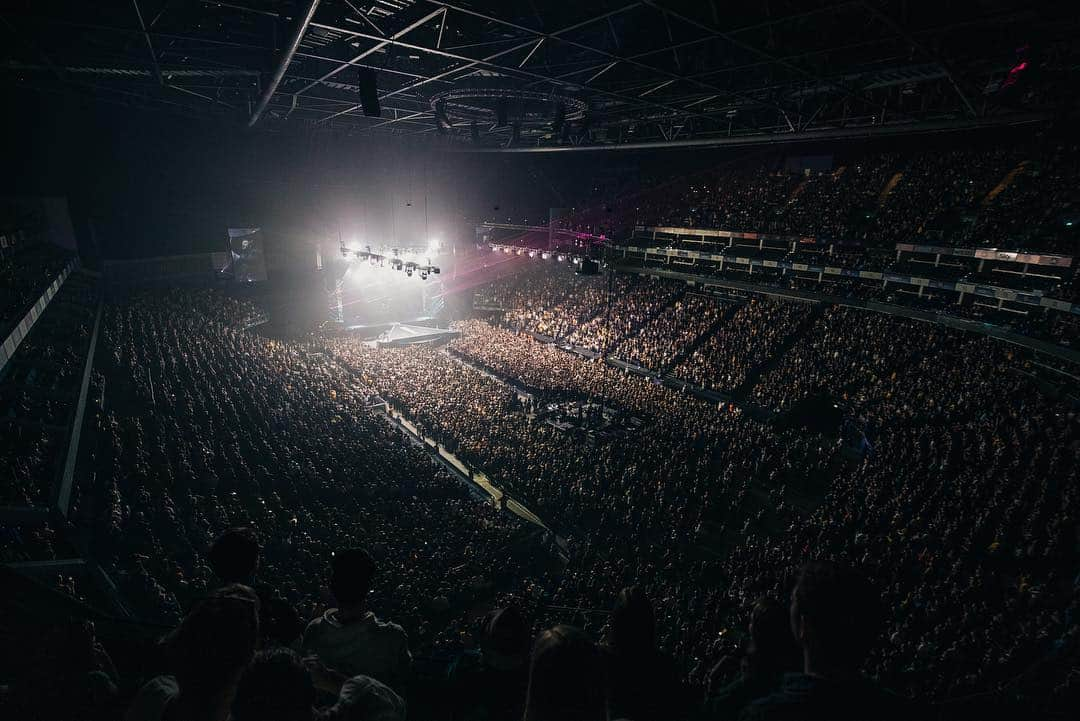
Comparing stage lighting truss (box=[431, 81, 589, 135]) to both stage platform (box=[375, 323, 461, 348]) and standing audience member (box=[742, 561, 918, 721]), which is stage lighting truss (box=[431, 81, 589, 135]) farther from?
standing audience member (box=[742, 561, 918, 721])

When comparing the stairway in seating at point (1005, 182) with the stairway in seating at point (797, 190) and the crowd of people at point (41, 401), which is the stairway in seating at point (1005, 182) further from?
the crowd of people at point (41, 401)

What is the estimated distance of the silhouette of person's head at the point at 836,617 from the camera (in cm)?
169

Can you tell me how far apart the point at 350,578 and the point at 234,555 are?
0.79 metres

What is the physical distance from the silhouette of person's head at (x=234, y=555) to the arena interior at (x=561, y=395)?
2 centimetres

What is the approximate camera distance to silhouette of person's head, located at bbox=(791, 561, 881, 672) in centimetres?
169

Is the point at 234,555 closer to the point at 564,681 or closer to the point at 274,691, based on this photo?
the point at 274,691

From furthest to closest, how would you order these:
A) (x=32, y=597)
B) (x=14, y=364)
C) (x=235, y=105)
Answer: (x=235, y=105) < (x=14, y=364) < (x=32, y=597)

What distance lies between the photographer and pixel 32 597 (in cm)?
271

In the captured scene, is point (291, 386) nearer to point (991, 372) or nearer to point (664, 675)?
point (664, 675)

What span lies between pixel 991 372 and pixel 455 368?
67.5ft

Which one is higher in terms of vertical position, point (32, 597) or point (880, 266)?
point (880, 266)

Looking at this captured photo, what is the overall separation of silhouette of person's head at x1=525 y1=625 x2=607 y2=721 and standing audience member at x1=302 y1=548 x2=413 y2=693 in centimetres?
124

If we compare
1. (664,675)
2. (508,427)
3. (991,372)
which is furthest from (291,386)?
(991,372)

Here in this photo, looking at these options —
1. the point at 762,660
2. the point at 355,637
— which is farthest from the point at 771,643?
the point at 355,637
